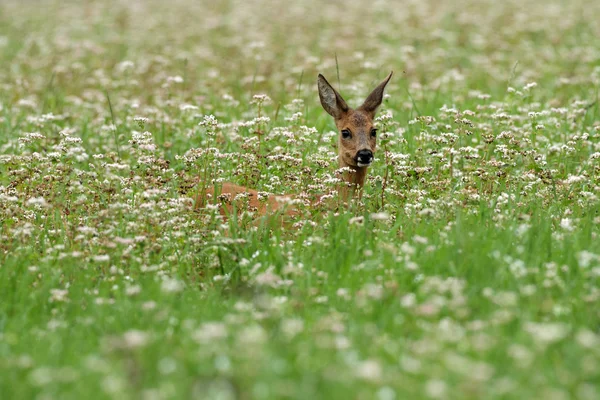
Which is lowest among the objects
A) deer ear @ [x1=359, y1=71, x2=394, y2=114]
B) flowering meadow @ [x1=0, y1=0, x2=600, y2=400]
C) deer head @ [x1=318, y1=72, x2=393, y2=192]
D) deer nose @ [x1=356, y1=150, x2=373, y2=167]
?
flowering meadow @ [x1=0, y1=0, x2=600, y2=400]

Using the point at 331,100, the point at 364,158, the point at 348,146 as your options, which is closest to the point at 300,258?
the point at 364,158

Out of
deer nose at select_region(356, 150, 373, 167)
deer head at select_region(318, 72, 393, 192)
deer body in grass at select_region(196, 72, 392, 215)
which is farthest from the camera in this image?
deer head at select_region(318, 72, 393, 192)

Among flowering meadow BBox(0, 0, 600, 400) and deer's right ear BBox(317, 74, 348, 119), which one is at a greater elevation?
deer's right ear BBox(317, 74, 348, 119)

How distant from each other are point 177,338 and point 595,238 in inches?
117

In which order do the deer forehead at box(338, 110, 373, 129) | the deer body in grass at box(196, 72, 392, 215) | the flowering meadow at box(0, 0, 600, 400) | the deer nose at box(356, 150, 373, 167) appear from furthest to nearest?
1. the deer forehead at box(338, 110, 373, 129)
2. the deer nose at box(356, 150, 373, 167)
3. the deer body in grass at box(196, 72, 392, 215)
4. the flowering meadow at box(0, 0, 600, 400)

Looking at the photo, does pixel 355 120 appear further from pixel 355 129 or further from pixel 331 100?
pixel 331 100

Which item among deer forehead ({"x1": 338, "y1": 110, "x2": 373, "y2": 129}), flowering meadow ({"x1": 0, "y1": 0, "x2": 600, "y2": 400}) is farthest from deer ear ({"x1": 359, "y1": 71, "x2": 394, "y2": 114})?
flowering meadow ({"x1": 0, "y1": 0, "x2": 600, "y2": 400})

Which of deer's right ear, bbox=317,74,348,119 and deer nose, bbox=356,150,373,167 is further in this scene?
deer's right ear, bbox=317,74,348,119

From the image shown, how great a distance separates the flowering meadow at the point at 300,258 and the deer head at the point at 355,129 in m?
0.19

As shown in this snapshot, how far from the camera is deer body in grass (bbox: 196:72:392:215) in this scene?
7.69 meters

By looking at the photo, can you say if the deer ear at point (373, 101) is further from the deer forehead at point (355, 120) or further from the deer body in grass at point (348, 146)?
the deer forehead at point (355, 120)

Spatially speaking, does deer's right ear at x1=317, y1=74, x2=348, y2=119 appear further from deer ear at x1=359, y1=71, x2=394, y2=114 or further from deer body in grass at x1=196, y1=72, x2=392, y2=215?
deer ear at x1=359, y1=71, x2=394, y2=114

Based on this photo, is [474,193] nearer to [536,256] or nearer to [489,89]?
[536,256]

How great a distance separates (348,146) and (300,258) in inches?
98.9
